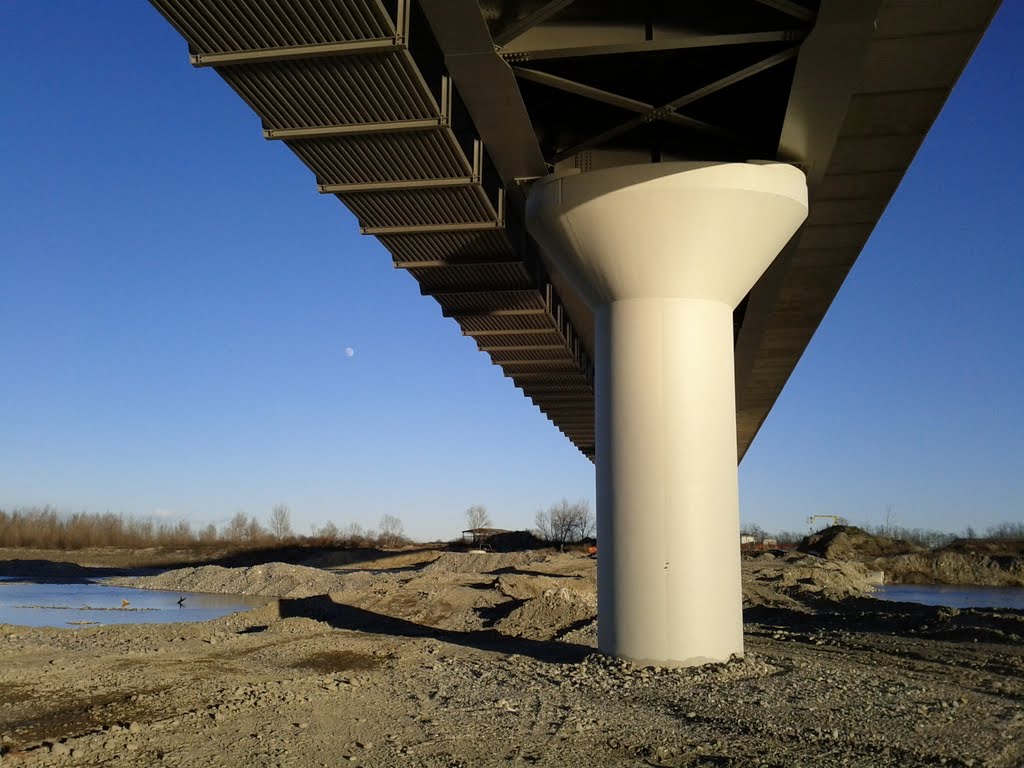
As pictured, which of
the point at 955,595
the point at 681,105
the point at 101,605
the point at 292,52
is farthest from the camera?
the point at 955,595

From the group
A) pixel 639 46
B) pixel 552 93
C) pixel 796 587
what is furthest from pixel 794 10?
pixel 796 587

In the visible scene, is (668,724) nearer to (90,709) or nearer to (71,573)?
(90,709)

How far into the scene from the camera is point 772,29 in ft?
36.3

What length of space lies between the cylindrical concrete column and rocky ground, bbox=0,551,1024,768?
28.7 inches

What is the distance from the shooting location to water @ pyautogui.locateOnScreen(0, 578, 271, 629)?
2611cm

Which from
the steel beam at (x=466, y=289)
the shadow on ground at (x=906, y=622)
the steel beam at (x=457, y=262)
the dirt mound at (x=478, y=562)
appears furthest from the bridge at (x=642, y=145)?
the dirt mound at (x=478, y=562)

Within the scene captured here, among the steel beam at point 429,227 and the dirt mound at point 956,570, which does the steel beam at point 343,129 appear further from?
the dirt mound at point 956,570

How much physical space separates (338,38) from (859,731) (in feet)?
28.0

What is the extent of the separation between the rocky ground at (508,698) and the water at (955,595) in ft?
61.8

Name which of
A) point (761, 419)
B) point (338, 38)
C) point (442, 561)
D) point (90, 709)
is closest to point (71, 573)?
point (442, 561)

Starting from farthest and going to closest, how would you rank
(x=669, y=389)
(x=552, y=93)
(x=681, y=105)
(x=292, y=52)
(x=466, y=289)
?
(x=466, y=289) → (x=552, y=93) → (x=681, y=105) → (x=669, y=389) → (x=292, y=52)

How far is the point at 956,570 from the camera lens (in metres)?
50.6

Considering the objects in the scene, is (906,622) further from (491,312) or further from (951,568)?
(951,568)

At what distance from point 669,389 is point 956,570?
46.3m
